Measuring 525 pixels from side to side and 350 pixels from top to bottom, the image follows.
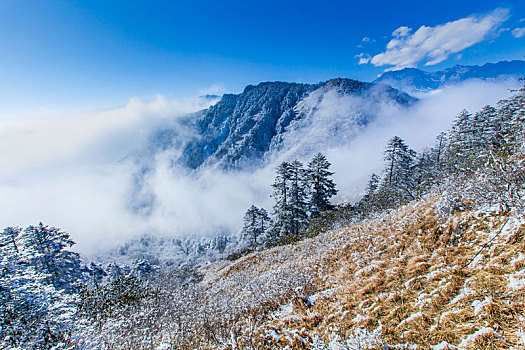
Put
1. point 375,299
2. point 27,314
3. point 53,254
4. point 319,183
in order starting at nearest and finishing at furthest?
point 375,299, point 27,314, point 53,254, point 319,183

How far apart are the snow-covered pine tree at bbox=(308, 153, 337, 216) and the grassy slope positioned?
22.1 m

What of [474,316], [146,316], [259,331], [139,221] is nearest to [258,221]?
[146,316]

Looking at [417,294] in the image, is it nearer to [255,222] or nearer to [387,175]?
[387,175]

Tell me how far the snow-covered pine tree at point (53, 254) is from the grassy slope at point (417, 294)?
26065 mm

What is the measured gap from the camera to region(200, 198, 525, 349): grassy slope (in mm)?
3809

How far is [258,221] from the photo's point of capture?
151 feet

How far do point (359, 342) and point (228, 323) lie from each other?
4983 mm

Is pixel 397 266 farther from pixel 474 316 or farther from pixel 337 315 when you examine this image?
pixel 474 316

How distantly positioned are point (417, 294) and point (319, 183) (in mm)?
27326

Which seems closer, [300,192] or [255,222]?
[300,192]

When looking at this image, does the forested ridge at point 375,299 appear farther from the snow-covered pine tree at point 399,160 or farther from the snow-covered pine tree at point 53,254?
the snow-covered pine tree at point 399,160

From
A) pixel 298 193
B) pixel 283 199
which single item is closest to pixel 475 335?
pixel 298 193

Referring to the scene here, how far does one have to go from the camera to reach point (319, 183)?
32125 millimetres

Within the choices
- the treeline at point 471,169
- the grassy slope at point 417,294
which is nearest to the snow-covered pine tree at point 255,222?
the treeline at point 471,169
